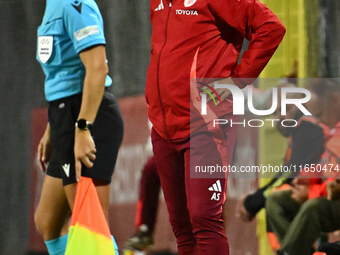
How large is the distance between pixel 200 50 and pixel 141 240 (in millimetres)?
1571

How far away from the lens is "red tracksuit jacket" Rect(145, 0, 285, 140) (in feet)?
6.12

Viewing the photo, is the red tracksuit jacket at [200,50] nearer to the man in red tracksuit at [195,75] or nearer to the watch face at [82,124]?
the man in red tracksuit at [195,75]

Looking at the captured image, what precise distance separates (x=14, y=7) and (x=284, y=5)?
1.77 meters

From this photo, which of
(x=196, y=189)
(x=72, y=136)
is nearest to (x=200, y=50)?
(x=196, y=189)

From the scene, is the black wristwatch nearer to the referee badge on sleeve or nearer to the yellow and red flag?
the yellow and red flag

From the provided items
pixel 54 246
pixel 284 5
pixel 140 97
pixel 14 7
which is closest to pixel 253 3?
pixel 284 5

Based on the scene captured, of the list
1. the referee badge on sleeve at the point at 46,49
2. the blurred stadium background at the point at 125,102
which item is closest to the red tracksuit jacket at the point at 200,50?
the referee badge on sleeve at the point at 46,49

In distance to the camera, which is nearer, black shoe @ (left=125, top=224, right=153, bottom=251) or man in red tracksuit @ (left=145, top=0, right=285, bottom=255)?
man in red tracksuit @ (left=145, top=0, right=285, bottom=255)

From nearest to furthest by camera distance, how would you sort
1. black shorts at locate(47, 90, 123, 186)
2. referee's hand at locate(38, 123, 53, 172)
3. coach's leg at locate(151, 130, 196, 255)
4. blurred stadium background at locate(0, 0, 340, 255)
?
coach's leg at locate(151, 130, 196, 255) < black shorts at locate(47, 90, 123, 186) < referee's hand at locate(38, 123, 53, 172) < blurred stadium background at locate(0, 0, 340, 255)

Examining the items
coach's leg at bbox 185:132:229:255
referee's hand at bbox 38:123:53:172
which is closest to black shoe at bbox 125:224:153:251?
referee's hand at bbox 38:123:53:172

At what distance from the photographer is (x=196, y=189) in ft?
5.96

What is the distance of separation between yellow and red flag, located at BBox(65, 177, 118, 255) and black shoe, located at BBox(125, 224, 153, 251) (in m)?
1.11

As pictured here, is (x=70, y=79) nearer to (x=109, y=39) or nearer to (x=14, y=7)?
(x=109, y=39)

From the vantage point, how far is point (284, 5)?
9.04 feet
